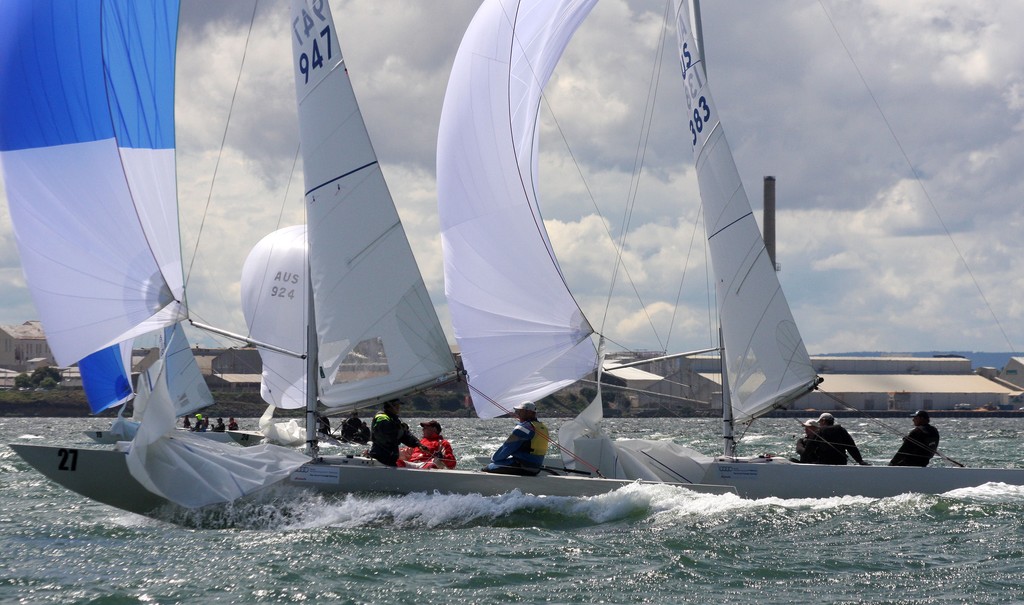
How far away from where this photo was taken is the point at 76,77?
41.1 ft

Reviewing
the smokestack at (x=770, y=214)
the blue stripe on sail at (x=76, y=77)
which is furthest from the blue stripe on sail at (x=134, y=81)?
the smokestack at (x=770, y=214)

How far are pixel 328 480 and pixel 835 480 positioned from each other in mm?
5576

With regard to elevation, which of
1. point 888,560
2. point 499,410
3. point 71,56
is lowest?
point 888,560

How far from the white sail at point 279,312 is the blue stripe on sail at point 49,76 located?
48.8ft

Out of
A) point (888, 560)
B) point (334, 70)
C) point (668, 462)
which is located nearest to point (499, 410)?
point (668, 462)

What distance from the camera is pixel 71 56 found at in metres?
12.5

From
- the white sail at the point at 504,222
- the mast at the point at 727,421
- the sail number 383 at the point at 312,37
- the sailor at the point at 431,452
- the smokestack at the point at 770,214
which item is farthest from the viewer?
the smokestack at the point at 770,214

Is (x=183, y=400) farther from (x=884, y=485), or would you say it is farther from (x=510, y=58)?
(x=884, y=485)

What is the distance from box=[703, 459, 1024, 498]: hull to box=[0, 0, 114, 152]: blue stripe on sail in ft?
25.6

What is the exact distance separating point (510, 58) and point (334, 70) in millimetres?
2617

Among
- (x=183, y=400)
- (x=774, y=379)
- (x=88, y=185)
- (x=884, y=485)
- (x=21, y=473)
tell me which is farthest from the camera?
(x=183, y=400)

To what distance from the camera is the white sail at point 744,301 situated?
15.0 metres

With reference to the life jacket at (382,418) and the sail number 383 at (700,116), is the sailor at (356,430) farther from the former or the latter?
the sail number 383 at (700,116)

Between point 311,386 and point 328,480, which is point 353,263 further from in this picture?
point 328,480
